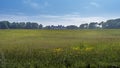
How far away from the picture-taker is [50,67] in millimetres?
20312

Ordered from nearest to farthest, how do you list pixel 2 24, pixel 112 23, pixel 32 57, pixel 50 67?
pixel 50 67
pixel 32 57
pixel 2 24
pixel 112 23

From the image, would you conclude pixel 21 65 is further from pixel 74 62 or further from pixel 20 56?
pixel 20 56

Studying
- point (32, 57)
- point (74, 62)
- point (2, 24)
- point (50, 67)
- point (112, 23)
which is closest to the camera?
point (50, 67)

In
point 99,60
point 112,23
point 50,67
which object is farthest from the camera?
point 112,23

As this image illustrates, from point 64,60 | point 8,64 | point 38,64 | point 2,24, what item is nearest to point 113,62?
point 64,60

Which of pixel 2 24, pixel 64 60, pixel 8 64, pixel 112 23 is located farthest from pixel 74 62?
pixel 112 23

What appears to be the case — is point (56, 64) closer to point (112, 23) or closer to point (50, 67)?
point (50, 67)

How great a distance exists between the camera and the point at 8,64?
67.9ft

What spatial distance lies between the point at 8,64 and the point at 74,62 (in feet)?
14.6

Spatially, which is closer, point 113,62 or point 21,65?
point 21,65

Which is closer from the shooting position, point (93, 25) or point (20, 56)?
point (20, 56)

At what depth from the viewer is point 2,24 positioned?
122188 millimetres

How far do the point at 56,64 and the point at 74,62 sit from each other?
4.68 feet

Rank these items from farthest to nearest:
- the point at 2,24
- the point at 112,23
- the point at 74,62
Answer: the point at 112,23
the point at 2,24
the point at 74,62
